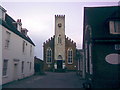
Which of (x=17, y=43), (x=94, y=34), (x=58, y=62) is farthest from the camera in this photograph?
Result: (x=58, y=62)

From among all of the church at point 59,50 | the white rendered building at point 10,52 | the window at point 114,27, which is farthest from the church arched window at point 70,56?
the window at point 114,27

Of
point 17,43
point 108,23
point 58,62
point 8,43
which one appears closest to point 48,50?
point 58,62

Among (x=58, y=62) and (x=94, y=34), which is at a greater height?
(x=94, y=34)

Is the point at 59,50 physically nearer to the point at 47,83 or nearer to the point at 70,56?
the point at 70,56

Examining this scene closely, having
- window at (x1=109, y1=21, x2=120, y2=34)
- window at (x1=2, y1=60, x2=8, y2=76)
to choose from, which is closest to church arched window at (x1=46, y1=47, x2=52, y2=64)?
window at (x1=2, y1=60, x2=8, y2=76)

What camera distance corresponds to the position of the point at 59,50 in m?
43.1

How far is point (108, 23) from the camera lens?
15773 millimetres

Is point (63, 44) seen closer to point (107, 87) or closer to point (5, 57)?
point (5, 57)

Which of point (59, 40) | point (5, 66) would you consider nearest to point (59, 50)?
point (59, 40)

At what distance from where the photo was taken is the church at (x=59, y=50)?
42.7 meters

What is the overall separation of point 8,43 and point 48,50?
25.3 metres

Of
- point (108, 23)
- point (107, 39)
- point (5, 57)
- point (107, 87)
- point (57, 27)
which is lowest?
point (107, 87)

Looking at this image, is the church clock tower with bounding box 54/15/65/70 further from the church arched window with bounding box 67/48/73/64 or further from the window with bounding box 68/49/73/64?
the window with bounding box 68/49/73/64

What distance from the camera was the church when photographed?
42688mm
